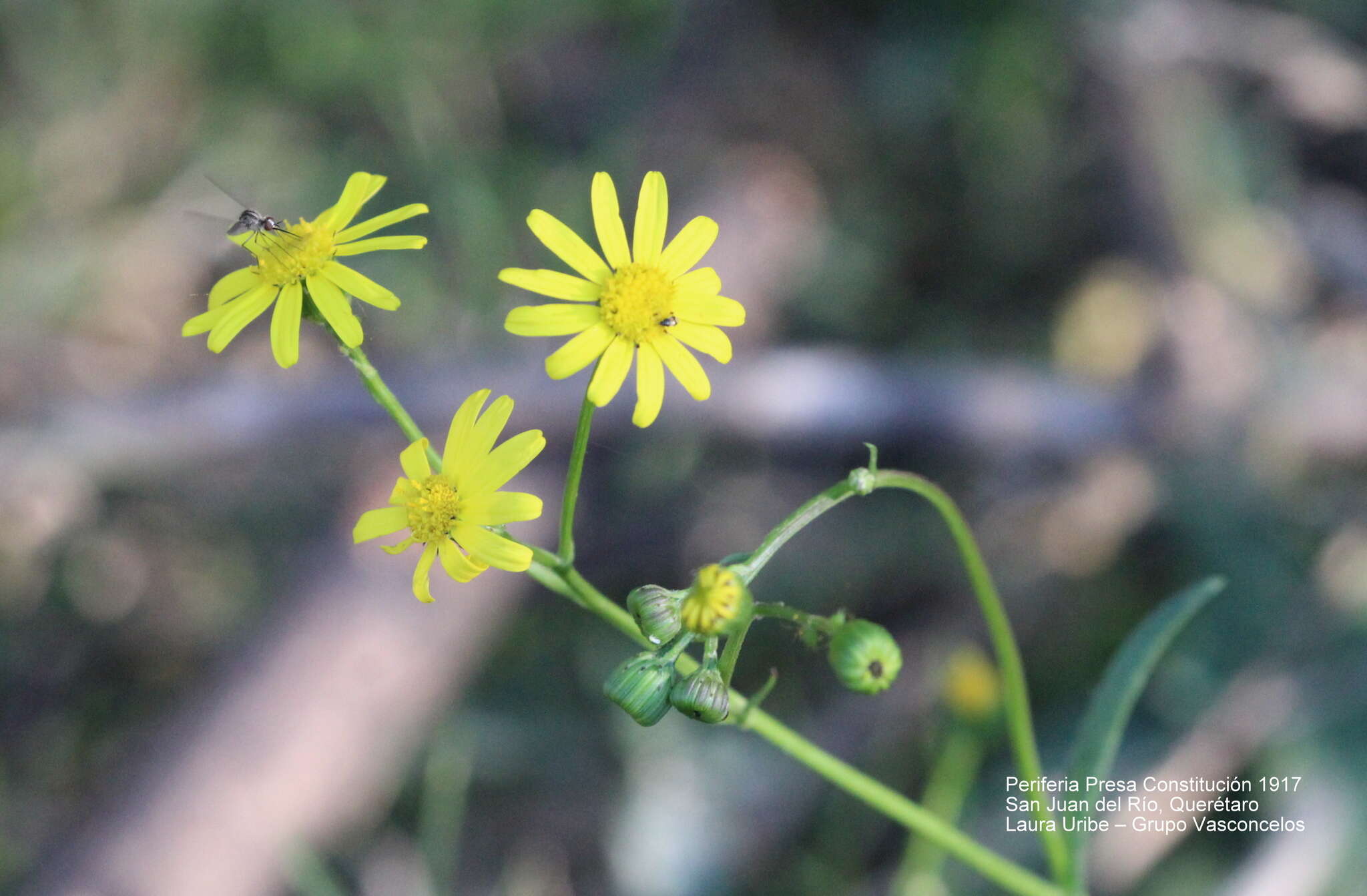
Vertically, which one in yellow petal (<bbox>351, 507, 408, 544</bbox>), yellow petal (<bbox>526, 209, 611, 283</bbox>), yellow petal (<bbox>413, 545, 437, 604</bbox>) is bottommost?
yellow petal (<bbox>413, 545, 437, 604</bbox>)

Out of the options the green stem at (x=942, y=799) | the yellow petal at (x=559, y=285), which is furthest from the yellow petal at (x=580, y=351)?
the green stem at (x=942, y=799)

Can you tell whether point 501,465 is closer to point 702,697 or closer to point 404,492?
point 404,492

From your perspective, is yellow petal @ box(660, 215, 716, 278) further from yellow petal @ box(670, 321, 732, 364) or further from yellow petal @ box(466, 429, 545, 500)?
yellow petal @ box(466, 429, 545, 500)

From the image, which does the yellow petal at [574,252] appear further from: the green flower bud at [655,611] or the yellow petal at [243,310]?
the green flower bud at [655,611]

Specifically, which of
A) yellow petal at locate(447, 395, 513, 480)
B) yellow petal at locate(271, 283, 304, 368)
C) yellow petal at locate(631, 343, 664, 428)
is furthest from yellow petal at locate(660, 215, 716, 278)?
yellow petal at locate(271, 283, 304, 368)

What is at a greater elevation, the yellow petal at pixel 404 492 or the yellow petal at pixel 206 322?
the yellow petal at pixel 206 322

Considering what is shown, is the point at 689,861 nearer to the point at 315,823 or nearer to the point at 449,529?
the point at 315,823
